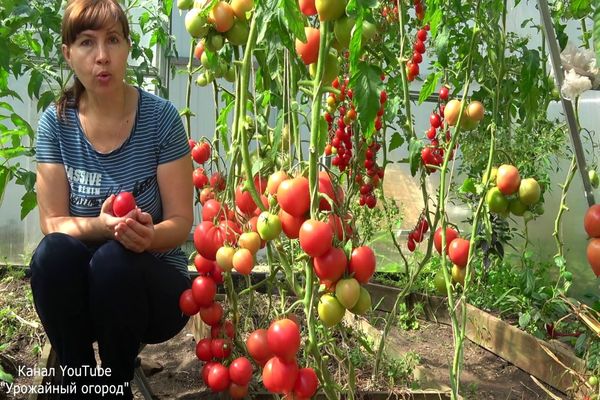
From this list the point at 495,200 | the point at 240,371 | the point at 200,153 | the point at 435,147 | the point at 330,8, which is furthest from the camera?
the point at 435,147

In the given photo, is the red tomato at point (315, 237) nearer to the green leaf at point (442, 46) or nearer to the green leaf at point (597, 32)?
the green leaf at point (597, 32)

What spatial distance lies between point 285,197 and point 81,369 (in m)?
0.69

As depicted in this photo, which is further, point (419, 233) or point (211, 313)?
point (419, 233)

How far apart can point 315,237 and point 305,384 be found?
9.8 inches

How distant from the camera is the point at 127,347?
1.32m

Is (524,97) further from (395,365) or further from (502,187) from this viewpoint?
(395,365)

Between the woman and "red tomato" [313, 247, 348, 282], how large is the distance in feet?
1.79

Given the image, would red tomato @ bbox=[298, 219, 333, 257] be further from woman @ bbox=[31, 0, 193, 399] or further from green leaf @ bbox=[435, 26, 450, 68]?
green leaf @ bbox=[435, 26, 450, 68]

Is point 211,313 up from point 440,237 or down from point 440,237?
down

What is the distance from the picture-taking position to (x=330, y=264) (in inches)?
33.6

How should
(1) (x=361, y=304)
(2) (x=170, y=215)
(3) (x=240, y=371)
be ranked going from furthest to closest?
(2) (x=170, y=215), (3) (x=240, y=371), (1) (x=361, y=304)

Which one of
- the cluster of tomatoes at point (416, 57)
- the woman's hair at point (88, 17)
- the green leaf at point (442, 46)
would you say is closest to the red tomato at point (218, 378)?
the woman's hair at point (88, 17)

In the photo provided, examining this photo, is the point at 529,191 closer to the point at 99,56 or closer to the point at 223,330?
the point at 223,330

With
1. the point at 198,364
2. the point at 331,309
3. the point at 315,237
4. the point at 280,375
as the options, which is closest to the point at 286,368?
the point at 280,375
